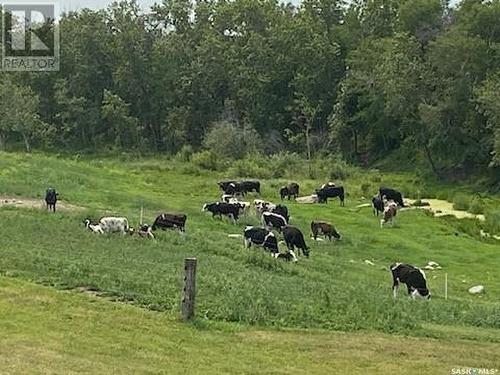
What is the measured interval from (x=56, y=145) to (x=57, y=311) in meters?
74.5

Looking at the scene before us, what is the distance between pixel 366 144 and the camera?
81.8m

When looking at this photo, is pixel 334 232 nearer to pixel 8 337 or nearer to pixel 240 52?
pixel 8 337

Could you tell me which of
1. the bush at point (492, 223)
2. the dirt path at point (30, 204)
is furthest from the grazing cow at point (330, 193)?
the dirt path at point (30, 204)

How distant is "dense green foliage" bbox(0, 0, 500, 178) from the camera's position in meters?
76.8

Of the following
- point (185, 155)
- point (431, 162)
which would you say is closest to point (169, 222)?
point (431, 162)

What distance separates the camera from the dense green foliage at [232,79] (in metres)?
76.8

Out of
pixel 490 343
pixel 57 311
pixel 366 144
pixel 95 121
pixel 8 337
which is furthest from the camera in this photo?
pixel 95 121

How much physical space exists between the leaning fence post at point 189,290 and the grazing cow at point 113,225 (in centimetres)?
1199

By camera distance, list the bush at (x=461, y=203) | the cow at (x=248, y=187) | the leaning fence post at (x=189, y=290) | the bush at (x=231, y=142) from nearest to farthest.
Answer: the leaning fence post at (x=189, y=290) < the cow at (x=248, y=187) < the bush at (x=461, y=203) < the bush at (x=231, y=142)

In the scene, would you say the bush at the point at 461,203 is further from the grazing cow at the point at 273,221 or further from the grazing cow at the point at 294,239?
the grazing cow at the point at 294,239

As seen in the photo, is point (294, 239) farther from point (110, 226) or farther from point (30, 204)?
point (30, 204)

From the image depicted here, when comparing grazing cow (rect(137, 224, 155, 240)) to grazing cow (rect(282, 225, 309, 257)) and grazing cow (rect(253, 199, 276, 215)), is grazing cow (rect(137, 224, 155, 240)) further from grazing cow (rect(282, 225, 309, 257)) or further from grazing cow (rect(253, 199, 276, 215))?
grazing cow (rect(253, 199, 276, 215))

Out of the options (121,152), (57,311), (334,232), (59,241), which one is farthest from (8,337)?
(121,152)

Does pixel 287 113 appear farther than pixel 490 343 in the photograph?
Yes
